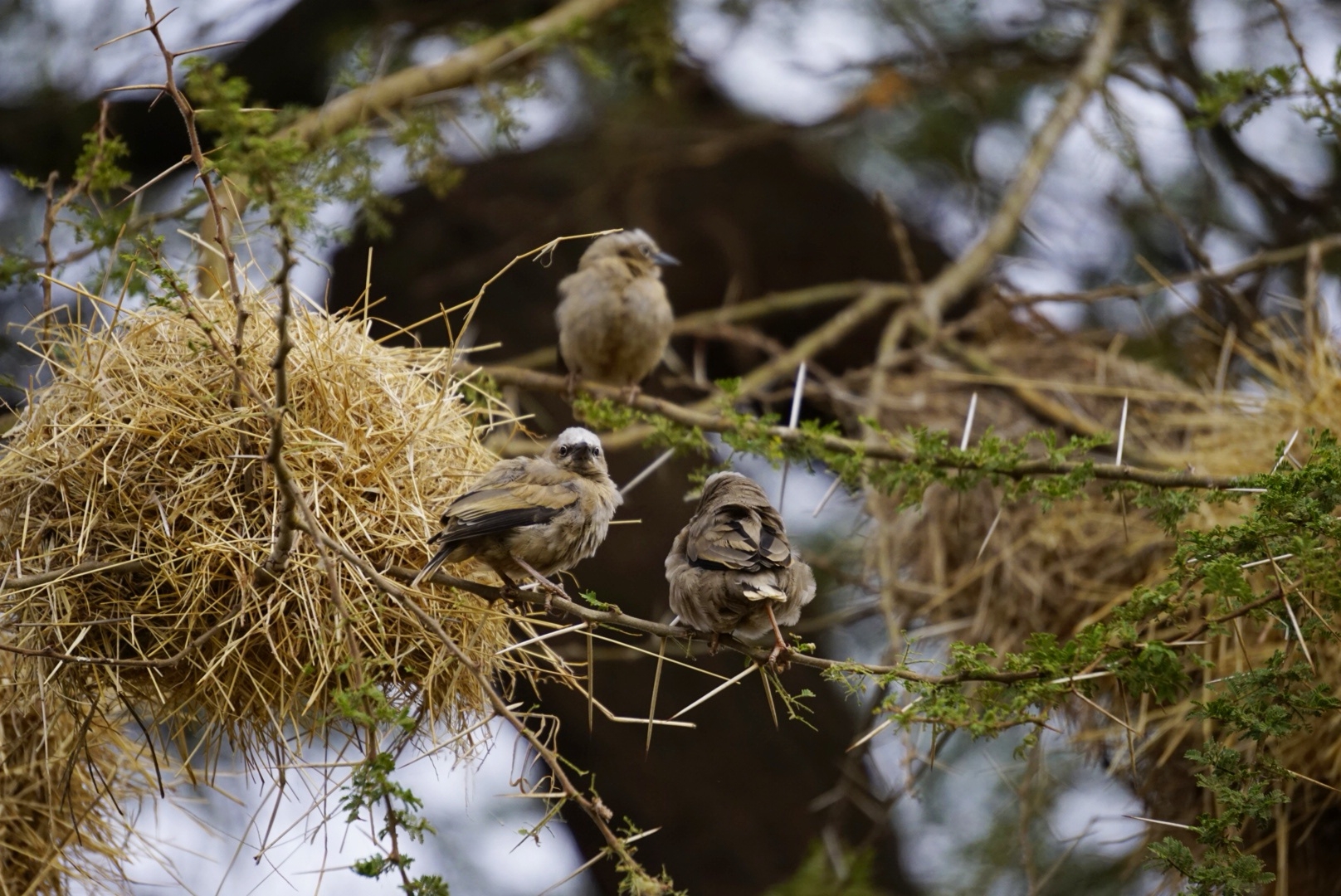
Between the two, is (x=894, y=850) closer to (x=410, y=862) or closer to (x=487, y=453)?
(x=487, y=453)

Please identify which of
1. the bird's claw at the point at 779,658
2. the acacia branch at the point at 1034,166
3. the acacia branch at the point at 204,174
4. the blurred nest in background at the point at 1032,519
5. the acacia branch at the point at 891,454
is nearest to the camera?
the acacia branch at the point at 204,174

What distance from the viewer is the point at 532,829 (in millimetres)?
1988

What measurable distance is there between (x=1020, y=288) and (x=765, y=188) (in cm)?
165

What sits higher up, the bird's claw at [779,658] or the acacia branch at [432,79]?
the acacia branch at [432,79]

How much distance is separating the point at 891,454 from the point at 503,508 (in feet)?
4.04

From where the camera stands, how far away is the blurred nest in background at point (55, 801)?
2.84 meters

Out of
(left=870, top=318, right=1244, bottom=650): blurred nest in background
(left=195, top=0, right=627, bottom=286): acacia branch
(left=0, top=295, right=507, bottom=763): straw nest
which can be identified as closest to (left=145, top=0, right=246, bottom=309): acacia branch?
(left=0, top=295, right=507, bottom=763): straw nest

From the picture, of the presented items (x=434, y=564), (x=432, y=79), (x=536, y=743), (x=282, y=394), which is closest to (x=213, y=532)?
(x=434, y=564)

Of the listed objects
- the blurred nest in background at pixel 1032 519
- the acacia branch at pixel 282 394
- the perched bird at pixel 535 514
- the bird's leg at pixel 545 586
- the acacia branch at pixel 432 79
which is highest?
the acacia branch at pixel 432 79

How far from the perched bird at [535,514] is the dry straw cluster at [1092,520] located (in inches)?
40.9

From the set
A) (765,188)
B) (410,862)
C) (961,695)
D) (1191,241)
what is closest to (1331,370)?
(1191,241)

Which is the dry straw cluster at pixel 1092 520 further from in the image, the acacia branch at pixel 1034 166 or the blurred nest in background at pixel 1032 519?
the acacia branch at pixel 1034 166

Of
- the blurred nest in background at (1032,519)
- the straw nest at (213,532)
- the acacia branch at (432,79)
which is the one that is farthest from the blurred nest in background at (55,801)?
the blurred nest in background at (1032,519)

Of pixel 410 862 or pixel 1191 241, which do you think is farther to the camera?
pixel 1191 241
